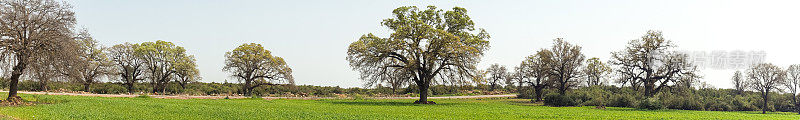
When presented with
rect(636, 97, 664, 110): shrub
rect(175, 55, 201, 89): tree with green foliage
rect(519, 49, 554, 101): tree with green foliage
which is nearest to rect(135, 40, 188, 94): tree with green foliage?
rect(175, 55, 201, 89): tree with green foliage

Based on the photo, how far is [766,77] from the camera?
136 ft

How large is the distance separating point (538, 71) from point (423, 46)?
790 inches

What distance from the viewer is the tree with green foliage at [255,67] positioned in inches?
2133

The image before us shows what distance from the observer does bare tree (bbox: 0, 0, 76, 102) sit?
2428 cm

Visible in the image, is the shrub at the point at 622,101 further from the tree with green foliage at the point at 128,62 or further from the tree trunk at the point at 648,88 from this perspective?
the tree with green foliage at the point at 128,62

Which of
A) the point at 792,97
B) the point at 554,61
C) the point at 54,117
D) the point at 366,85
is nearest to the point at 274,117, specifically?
the point at 54,117

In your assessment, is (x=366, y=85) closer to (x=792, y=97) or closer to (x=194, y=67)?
(x=194, y=67)

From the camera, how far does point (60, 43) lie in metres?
25.6

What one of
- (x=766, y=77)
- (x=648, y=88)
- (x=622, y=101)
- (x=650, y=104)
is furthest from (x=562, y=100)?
(x=766, y=77)

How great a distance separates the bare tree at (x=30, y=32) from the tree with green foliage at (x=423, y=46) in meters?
19.5

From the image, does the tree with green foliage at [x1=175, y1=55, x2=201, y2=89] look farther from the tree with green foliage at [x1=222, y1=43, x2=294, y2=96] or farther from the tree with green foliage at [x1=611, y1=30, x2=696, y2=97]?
the tree with green foliage at [x1=611, y1=30, x2=696, y2=97]

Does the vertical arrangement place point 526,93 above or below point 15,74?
below

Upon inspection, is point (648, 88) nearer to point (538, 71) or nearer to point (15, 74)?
point (538, 71)

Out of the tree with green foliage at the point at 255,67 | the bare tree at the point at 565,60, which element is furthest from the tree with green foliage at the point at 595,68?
the tree with green foliage at the point at 255,67
